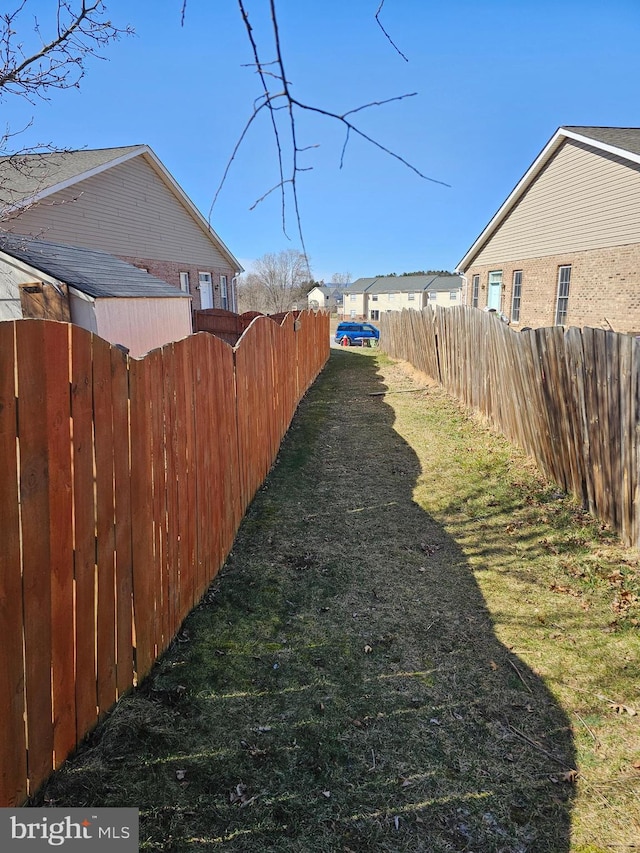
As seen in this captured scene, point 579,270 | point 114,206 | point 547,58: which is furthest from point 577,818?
point 114,206

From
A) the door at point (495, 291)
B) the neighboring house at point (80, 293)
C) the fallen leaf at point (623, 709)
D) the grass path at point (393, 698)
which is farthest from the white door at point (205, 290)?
the fallen leaf at point (623, 709)

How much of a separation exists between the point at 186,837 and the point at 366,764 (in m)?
0.87

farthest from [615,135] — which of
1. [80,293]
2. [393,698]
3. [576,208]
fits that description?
[393,698]

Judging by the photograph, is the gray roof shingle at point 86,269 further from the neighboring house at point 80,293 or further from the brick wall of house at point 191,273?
the brick wall of house at point 191,273

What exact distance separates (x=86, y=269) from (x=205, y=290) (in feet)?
36.7

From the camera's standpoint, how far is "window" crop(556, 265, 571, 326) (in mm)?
17000

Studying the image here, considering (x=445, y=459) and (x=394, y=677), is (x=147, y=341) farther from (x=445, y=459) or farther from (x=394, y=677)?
(x=394, y=677)

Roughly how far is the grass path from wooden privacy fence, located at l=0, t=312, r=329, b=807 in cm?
27

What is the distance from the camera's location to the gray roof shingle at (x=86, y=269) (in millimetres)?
10328

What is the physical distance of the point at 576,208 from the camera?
53.2 ft

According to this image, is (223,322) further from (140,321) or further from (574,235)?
(574,235)

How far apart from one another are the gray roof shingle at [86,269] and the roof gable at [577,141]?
1156cm

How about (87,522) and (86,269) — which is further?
(86,269)

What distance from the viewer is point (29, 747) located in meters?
2.13
